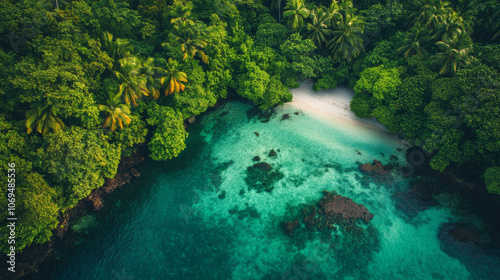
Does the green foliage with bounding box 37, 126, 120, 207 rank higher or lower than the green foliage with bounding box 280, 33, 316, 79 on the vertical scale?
lower

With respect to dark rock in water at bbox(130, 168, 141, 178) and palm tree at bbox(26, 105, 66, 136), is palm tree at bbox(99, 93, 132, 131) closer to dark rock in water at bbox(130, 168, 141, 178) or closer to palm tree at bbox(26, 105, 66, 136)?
palm tree at bbox(26, 105, 66, 136)

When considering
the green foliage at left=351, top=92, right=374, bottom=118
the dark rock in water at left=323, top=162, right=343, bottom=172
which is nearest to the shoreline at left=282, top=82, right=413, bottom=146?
the green foliage at left=351, top=92, right=374, bottom=118

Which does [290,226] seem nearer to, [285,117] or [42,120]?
[285,117]

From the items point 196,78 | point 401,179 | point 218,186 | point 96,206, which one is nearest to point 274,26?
point 196,78

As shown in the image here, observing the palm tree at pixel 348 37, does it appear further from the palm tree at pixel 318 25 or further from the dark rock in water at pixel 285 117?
the dark rock in water at pixel 285 117

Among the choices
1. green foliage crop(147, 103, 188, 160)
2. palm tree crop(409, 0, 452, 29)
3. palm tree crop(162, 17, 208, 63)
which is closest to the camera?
green foliage crop(147, 103, 188, 160)

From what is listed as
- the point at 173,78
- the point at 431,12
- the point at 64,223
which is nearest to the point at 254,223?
the point at 173,78

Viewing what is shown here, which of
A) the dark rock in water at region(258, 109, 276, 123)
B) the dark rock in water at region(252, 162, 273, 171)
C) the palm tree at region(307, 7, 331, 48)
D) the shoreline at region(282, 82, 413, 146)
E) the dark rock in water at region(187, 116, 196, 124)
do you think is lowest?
the dark rock in water at region(252, 162, 273, 171)
